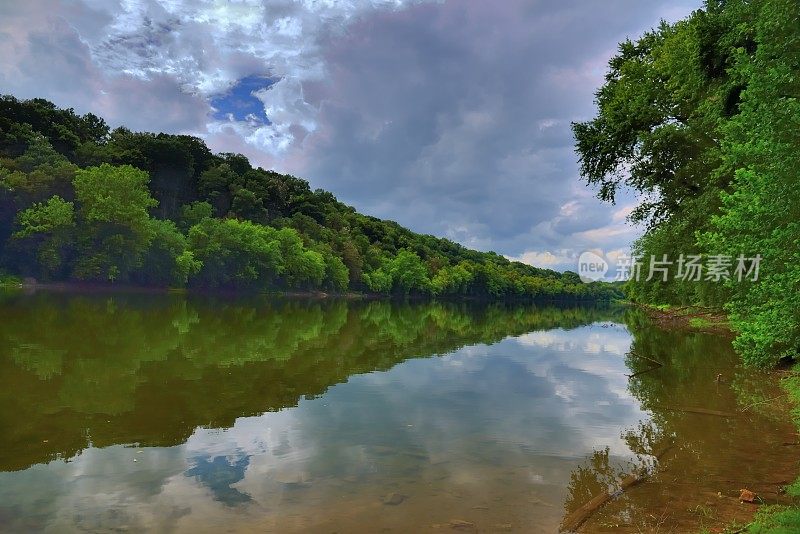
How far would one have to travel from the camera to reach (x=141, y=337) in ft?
89.9

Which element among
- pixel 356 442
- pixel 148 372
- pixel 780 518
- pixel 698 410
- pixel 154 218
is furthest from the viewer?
pixel 154 218

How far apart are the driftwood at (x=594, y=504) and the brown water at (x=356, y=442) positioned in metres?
0.13

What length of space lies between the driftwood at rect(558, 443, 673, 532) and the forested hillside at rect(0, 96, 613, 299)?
248ft

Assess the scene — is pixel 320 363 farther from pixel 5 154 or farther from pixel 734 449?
pixel 5 154

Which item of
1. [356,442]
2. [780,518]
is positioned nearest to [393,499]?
[356,442]

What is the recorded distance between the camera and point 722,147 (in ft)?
57.6

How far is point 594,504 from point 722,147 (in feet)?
47.8

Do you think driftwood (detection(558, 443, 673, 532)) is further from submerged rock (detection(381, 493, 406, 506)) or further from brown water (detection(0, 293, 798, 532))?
submerged rock (detection(381, 493, 406, 506))

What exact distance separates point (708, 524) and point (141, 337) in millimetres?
27408

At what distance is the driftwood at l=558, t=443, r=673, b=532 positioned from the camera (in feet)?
26.5

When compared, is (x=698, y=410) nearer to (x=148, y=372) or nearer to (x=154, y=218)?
(x=148, y=372)

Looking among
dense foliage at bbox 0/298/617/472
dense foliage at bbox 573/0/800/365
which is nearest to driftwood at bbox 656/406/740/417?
dense foliage at bbox 573/0/800/365

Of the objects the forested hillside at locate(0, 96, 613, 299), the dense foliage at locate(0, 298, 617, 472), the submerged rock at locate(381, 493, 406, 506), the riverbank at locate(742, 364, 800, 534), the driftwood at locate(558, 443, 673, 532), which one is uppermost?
the forested hillside at locate(0, 96, 613, 299)

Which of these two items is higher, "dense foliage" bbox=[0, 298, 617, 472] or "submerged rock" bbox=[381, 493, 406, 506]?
"submerged rock" bbox=[381, 493, 406, 506]
